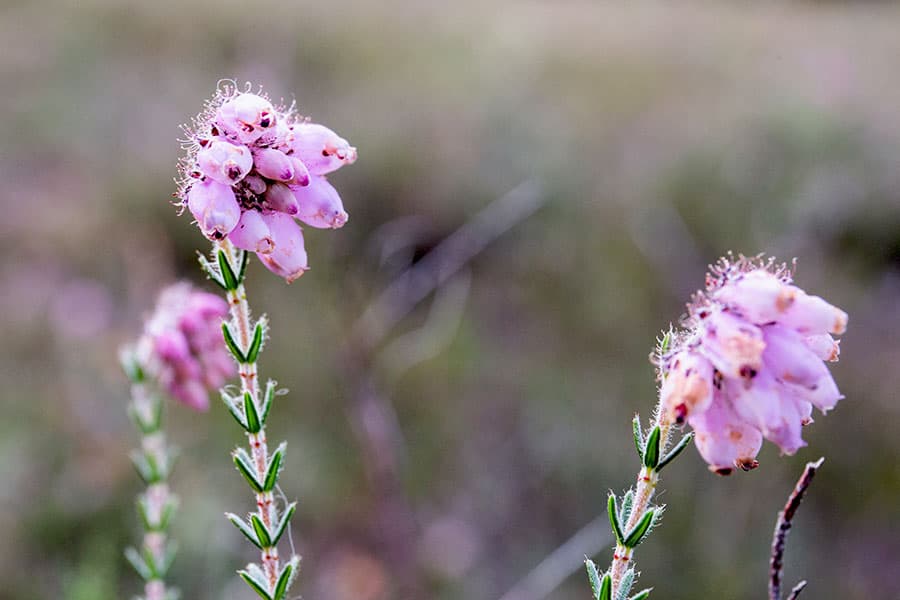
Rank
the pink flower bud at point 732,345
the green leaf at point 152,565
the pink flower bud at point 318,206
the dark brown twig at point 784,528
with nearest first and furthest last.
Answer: the pink flower bud at point 732,345 < the dark brown twig at point 784,528 < the pink flower bud at point 318,206 < the green leaf at point 152,565

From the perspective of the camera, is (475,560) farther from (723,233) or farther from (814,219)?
(723,233)

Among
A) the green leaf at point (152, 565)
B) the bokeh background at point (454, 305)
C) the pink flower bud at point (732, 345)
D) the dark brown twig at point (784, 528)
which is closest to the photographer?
the pink flower bud at point (732, 345)

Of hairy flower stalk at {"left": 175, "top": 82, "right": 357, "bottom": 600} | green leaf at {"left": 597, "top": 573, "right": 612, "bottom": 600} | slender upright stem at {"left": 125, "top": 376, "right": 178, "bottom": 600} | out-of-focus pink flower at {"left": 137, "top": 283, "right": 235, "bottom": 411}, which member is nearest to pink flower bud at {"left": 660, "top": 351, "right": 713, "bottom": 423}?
green leaf at {"left": 597, "top": 573, "right": 612, "bottom": 600}

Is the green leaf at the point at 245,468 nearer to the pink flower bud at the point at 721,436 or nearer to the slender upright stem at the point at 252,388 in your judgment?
the slender upright stem at the point at 252,388

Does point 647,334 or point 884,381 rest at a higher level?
point 647,334

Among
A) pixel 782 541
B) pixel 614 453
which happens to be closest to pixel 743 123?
pixel 614 453

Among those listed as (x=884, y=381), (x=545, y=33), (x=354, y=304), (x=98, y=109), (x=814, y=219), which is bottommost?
(x=884, y=381)

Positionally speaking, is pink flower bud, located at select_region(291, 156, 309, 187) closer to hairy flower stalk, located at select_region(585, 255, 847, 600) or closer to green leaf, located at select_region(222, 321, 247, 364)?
green leaf, located at select_region(222, 321, 247, 364)

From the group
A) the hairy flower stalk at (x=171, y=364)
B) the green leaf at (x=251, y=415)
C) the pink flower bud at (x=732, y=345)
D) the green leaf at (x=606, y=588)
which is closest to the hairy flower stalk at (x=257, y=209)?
the green leaf at (x=251, y=415)
